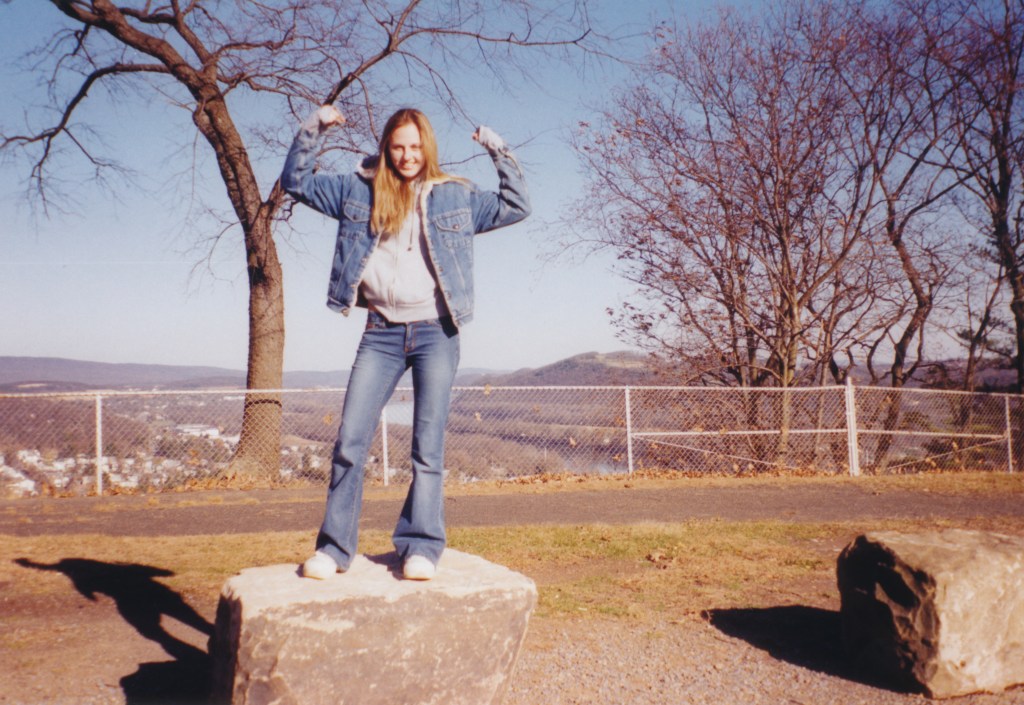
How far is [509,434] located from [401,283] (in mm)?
7673

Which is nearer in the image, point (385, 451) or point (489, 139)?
point (489, 139)

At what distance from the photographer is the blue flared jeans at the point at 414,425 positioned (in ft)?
9.72

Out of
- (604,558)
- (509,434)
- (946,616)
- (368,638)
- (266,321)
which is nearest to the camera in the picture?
(368,638)

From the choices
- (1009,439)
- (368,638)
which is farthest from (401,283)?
(1009,439)

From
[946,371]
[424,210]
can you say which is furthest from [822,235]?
[424,210]

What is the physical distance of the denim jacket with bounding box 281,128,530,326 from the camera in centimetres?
303

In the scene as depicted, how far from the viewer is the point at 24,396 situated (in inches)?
377

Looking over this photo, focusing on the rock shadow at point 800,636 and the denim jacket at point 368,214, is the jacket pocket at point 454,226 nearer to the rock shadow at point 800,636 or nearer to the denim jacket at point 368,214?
the denim jacket at point 368,214

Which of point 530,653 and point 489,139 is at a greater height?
point 489,139

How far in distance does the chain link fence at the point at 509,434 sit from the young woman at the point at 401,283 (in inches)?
275

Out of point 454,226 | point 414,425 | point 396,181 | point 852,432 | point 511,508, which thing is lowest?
point 511,508

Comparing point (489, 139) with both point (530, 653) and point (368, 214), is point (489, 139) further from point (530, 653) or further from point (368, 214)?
point (530, 653)

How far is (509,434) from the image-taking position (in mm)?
10578

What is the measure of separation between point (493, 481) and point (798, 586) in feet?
19.6
